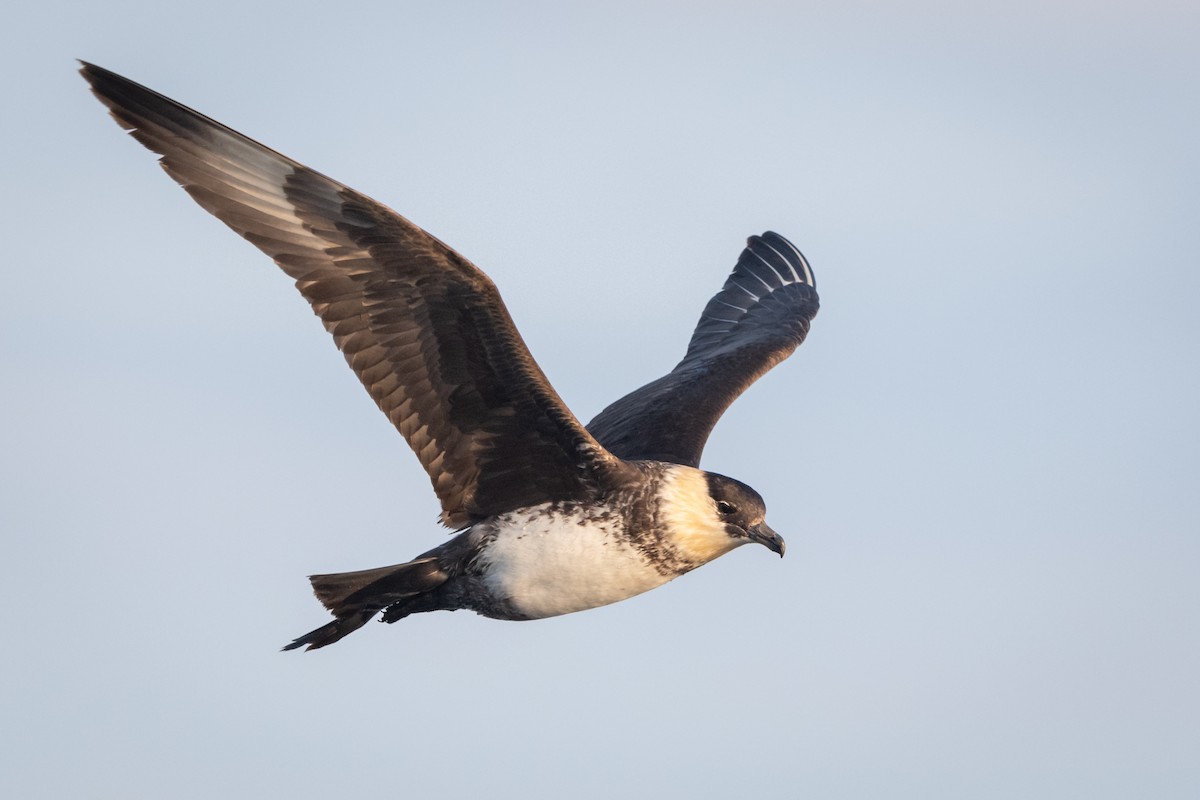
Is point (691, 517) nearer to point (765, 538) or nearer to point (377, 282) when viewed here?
point (765, 538)

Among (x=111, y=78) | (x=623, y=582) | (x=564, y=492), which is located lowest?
(x=623, y=582)

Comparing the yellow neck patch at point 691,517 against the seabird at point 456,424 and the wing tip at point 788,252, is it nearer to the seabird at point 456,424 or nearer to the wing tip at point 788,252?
the seabird at point 456,424

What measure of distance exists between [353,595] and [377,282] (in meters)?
1.91

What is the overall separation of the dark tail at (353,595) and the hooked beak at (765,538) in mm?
2003

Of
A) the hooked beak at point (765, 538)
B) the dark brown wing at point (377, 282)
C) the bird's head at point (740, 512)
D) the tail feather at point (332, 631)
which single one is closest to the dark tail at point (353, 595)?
the tail feather at point (332, 631)

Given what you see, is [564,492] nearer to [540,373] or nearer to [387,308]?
[540,373]

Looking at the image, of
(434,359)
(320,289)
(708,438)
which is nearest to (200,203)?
(320,289)

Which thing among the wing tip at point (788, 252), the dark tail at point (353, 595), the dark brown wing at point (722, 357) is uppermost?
the wing tip at point (788, 252)

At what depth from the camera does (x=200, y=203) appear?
8.65 metres

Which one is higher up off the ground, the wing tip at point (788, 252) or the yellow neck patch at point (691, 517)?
the wing tip at point (788, 252)

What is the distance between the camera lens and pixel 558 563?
372 inches

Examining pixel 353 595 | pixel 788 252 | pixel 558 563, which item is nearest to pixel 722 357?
pixel 788 252

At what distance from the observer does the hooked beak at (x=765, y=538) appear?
9.77m

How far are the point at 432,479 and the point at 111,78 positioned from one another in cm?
285
